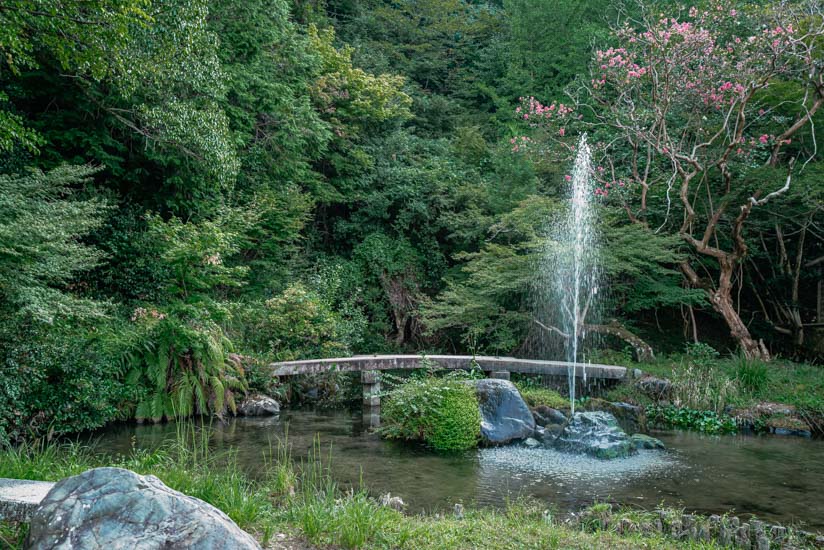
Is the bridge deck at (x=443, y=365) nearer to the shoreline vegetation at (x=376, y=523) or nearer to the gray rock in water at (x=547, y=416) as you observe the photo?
the gray rock in water at (x=547, y=416)

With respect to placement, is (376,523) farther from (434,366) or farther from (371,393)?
(371,393)

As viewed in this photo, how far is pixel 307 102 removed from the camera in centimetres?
1557

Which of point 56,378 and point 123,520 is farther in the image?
point 56,378

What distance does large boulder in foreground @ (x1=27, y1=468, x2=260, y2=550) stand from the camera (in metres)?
2.98

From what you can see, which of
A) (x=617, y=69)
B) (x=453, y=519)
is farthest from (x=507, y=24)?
(x=453, y=519)

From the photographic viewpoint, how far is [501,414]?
30.7ft

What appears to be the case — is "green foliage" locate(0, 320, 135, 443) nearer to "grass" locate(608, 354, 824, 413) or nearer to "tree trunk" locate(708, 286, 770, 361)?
"grass" locate(608, 354, 824, 413)

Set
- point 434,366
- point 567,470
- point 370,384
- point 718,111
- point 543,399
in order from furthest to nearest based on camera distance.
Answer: point 718,111
point 370,384
point 434,366
point 543,399
point 567,470

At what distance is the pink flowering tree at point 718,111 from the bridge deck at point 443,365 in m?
3.28

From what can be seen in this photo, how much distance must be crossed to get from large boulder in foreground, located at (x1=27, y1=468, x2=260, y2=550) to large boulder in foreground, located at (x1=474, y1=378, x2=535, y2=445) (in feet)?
20.5

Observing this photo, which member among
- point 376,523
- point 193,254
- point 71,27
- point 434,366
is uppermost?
point 71,27

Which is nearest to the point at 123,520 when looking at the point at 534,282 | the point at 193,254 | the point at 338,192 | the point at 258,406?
the point at 193,254

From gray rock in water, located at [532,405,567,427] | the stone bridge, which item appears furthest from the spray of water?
gray rock in water, located at [532,405,567,427]

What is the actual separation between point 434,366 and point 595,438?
3454 mm
